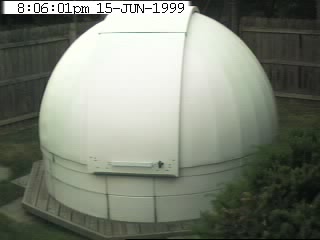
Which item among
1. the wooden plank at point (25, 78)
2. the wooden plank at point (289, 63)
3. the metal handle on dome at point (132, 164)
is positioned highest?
the wooden plank at point (289, 63)

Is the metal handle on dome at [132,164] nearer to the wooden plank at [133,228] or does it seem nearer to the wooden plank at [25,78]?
the wooden plank at [133,228]

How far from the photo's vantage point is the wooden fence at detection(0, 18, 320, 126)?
11672 mm

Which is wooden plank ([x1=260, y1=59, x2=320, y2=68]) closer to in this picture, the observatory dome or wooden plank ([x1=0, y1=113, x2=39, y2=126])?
wooden plank ([x1=0, y1=113, x2=39, y2=126])

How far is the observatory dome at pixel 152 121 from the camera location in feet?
20.9

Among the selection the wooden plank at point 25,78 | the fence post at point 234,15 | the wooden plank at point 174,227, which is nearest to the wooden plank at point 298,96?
the fence post at point 234,15

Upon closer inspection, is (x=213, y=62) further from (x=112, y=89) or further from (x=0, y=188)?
(x=0, y=188)

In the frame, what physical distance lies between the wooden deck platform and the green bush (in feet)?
5.22

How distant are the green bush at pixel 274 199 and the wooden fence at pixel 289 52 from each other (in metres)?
8.74

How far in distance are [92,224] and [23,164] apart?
3.41 metres

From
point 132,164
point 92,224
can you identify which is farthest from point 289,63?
point 92,224

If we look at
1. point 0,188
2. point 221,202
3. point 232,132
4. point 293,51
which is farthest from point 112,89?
point 293,51

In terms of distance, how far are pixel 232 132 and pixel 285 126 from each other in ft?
18.4

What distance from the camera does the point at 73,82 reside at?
273 inches

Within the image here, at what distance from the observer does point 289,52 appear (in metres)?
13.9
